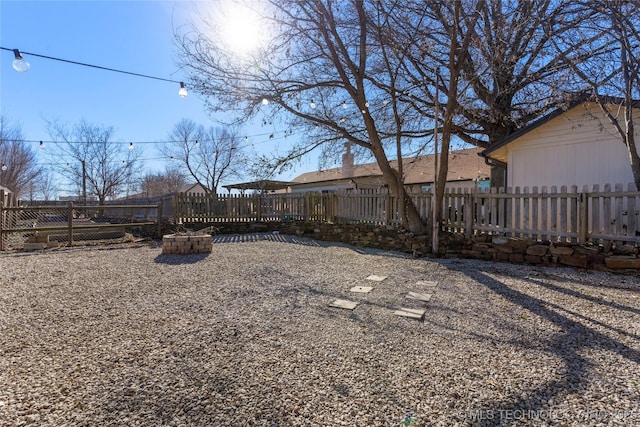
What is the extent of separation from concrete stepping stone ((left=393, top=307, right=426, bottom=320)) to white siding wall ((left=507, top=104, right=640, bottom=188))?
5.78m

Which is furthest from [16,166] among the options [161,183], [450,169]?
[450,169]

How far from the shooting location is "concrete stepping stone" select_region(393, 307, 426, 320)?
3.10 meters

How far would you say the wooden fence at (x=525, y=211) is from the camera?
489cm

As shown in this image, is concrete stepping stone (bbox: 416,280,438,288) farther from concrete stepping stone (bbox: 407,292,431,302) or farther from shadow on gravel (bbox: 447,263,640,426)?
shadow on gravel (bbox: 447,263,640,426)

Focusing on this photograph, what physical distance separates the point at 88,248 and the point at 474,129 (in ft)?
36.9

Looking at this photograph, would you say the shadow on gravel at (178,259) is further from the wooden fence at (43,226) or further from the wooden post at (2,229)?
the wooden post at (2,229)

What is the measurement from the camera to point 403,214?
7574 mm

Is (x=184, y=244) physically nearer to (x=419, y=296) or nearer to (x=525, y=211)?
(x=419, y=296)

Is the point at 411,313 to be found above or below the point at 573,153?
below

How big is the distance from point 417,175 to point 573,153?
970 cm

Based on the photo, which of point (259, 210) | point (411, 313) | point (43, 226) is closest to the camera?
point (411, 313)

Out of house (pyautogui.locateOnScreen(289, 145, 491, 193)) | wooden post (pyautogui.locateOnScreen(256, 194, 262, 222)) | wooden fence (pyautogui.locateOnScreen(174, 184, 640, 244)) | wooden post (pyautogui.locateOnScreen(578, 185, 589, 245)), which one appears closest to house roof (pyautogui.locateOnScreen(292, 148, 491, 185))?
house (pyautogui.locateOnScreen(289, 145, 491, 193))

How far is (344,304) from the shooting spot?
3.48 m

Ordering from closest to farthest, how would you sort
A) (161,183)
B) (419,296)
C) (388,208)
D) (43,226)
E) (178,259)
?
(419,296), (178,259), (388,208), (43,226), (161,183)
